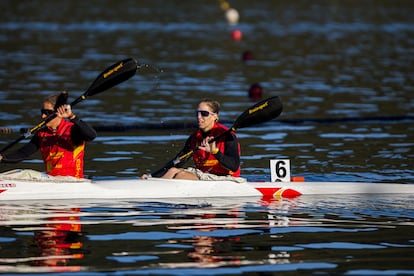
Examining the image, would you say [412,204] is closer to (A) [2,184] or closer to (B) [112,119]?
(A) [2,184]

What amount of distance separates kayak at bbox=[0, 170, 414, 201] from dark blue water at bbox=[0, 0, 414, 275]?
0.31m

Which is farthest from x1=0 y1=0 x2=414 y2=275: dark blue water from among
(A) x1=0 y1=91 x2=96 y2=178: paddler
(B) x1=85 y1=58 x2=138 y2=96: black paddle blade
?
(B) x1=85 y1=58 x2=138 y2=96: black paddle blade

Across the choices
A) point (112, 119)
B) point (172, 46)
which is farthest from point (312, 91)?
point (172, 46)

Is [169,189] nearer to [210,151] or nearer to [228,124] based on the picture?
[210,151]

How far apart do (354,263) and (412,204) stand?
436cm

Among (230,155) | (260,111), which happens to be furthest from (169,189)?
(260,111)

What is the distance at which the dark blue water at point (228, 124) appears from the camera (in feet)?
43.7

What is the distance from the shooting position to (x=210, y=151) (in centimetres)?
1720

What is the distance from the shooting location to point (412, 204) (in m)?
17.0

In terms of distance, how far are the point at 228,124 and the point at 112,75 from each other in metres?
8.32

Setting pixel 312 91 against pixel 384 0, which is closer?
pixel 312 91

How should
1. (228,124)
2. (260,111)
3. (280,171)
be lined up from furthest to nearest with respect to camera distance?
(228,124), (260,111), (280,171)

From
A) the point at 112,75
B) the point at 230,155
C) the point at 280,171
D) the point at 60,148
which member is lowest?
the point at 280,171

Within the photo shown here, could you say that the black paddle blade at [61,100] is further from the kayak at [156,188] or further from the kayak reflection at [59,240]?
the kayak reflection at [59,240]
